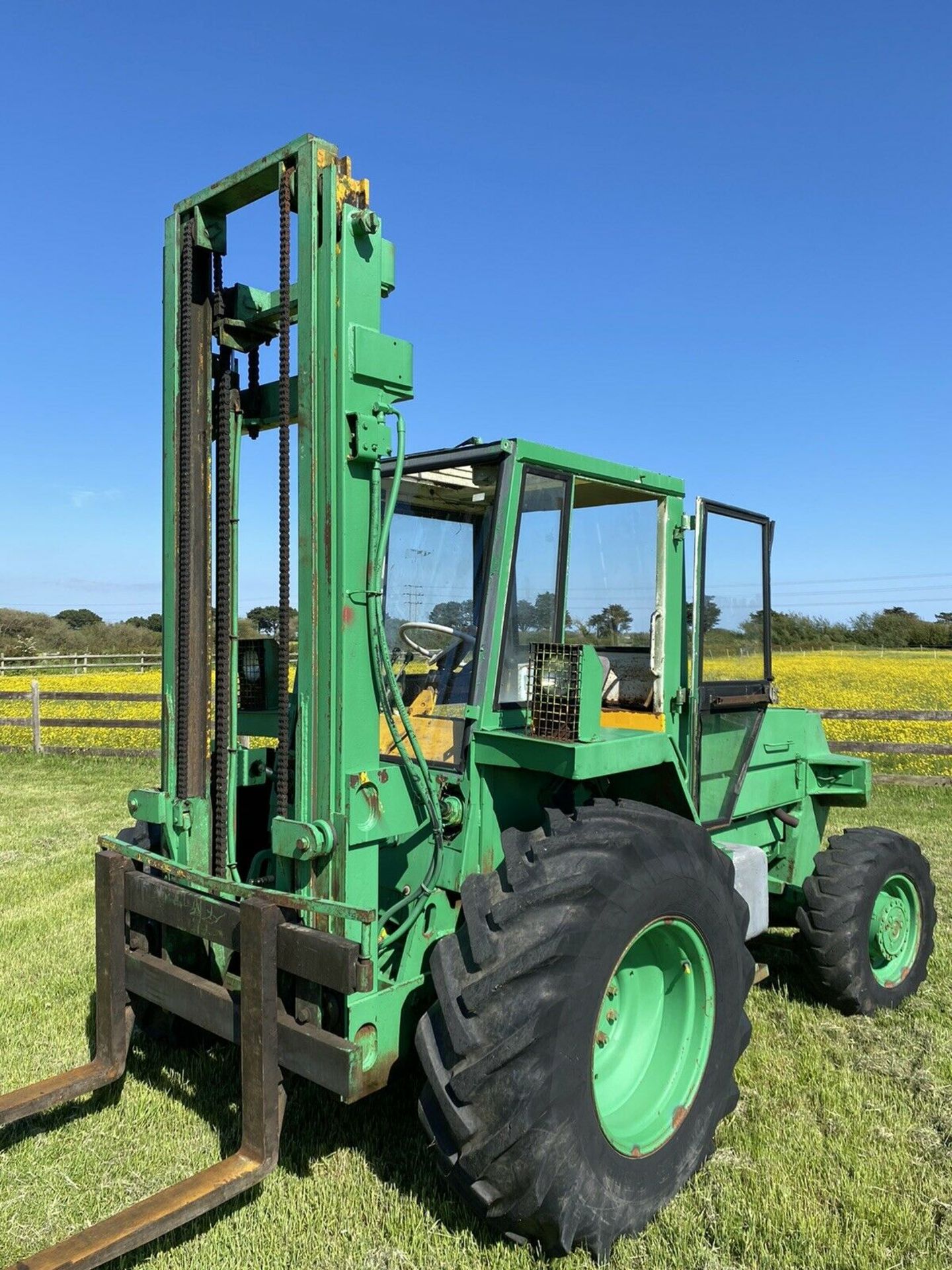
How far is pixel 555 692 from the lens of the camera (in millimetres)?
3379

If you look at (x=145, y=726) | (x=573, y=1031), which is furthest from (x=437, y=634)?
(x=145, y=726)

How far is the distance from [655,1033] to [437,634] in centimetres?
179

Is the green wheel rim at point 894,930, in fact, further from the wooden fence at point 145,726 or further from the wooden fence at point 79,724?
the wooden fence at point 79,724

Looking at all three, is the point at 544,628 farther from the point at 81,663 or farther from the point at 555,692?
the point at 81,663

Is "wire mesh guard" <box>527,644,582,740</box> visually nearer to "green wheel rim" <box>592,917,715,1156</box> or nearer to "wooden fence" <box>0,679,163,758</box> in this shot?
"green wheel rim" <box>592,917,715,1156</box>

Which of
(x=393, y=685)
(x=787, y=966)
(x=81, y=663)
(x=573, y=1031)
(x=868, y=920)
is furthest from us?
(x=81, y=663)

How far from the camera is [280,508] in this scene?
323 cm

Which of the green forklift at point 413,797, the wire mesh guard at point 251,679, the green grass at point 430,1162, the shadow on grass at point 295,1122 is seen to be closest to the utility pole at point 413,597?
the green forklift at point 413,797

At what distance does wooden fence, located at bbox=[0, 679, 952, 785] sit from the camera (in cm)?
1187

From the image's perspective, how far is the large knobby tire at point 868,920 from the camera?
4.81m

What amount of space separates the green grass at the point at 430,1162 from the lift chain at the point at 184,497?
1400mm

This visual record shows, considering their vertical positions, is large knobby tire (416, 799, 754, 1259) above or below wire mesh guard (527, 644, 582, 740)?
below

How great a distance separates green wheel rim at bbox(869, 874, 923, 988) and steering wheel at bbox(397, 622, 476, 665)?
2.94 metres

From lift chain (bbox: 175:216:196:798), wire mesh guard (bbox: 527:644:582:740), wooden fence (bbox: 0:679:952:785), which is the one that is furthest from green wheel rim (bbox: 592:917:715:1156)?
wooden fence (bbox: 0:679:952:785)
